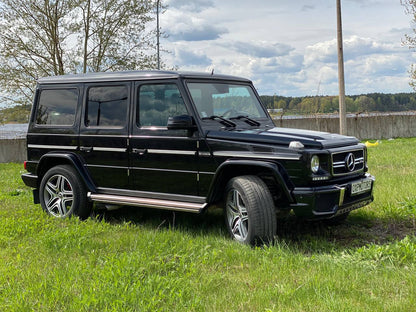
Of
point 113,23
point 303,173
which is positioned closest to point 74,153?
point 303,173

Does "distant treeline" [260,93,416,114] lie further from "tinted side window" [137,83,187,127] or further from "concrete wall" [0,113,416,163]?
"tinted side window" [137,83,187,127]

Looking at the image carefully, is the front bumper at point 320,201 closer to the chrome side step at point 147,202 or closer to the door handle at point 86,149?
the chrome side step at point 147,202

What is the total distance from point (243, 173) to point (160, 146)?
44.7 inches

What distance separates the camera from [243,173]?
5.46 m

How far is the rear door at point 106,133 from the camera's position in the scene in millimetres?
6254

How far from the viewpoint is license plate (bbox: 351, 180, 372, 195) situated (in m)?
5.18

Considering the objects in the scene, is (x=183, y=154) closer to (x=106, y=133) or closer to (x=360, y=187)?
(x=106, y=133)

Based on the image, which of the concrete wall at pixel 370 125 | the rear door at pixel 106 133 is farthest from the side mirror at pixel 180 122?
the concrete wall at pixel 370 125

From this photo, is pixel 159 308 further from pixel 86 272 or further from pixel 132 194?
pixel 132 194

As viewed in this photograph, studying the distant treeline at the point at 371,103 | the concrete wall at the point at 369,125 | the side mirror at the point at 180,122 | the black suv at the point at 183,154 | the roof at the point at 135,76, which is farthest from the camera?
the concrete wall at the point at 369,125

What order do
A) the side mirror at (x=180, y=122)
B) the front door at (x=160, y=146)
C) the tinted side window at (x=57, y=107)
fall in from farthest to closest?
the tinted side window at (x=57, y=107) → the front door at (x=160, y=146) → the side mirror at (x=180, y=122)

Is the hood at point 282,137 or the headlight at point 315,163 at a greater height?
the hood at point 282,137

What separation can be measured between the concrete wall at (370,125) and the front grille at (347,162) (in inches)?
802

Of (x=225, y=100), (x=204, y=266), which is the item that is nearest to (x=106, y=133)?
(x=225, y=100)
